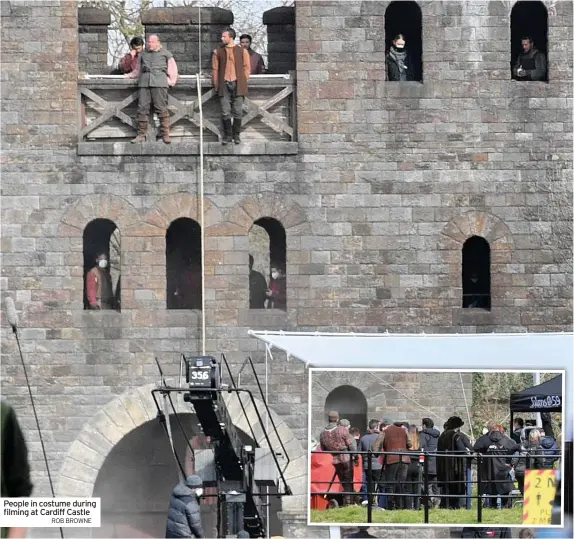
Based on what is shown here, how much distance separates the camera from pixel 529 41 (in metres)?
24.8

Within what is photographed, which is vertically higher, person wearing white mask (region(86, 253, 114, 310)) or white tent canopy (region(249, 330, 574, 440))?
person wearing white mask (region(86, 253, 114, 310))

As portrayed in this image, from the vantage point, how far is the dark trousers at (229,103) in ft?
79.3

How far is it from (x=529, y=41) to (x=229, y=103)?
4309 millimetres

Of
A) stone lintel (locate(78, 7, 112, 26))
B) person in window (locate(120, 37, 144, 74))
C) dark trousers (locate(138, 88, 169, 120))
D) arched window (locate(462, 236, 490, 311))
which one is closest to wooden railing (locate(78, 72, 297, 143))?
dark trousers (locate(138, 88, 169, 120))

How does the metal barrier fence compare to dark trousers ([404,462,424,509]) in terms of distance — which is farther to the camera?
dark trousers ([404,462,424,509])

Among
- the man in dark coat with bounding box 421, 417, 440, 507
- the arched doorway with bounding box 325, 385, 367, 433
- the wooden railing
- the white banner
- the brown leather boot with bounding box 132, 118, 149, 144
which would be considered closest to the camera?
the man in dark coat with bounding box 421, 417, 440, 507

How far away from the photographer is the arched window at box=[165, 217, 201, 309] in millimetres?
25323

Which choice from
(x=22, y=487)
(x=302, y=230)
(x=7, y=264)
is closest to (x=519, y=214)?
(x=302, y=230)

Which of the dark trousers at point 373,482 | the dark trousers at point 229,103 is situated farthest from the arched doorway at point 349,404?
the dark trousers at point 229,103

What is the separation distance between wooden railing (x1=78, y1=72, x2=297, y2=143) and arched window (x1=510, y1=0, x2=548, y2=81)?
10.6 feet

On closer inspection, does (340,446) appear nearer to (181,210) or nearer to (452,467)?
(452,467)

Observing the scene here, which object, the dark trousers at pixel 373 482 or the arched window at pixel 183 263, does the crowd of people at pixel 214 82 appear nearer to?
the arched window at pixel 183 263

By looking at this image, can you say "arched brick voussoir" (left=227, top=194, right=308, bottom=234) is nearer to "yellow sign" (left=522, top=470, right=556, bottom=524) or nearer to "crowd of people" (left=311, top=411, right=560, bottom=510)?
"crowd of people" (left=311, top=411, right=560, bottom=510)

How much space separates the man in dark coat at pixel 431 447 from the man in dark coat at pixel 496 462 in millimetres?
562
